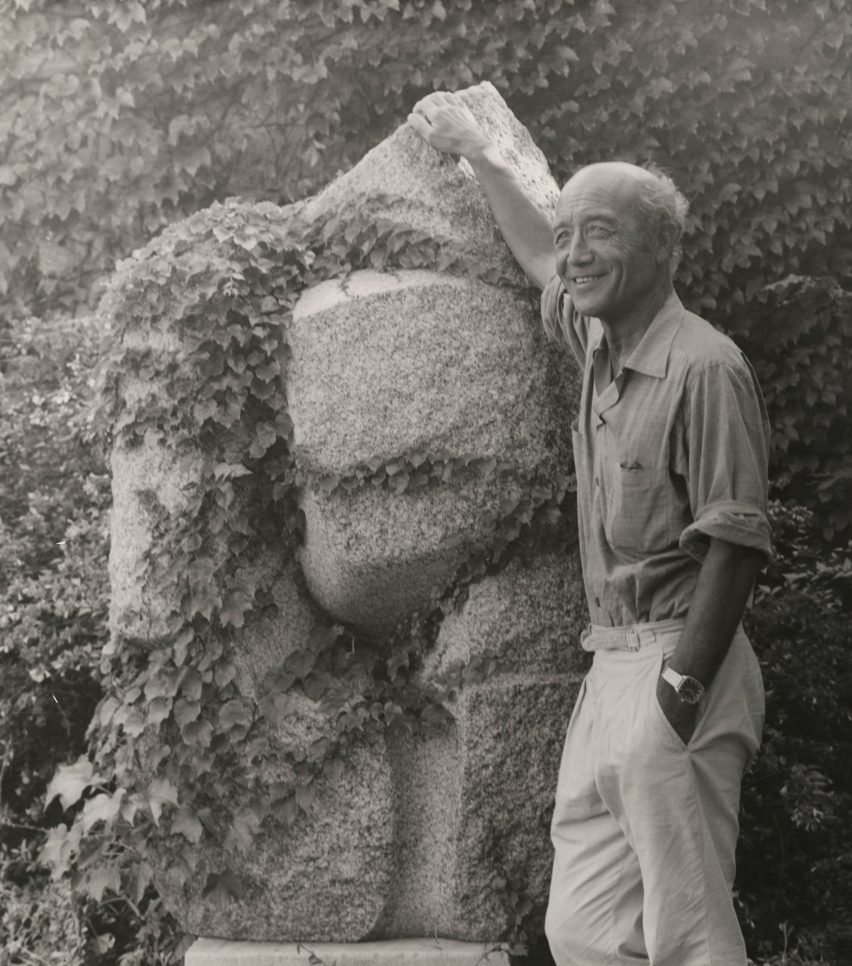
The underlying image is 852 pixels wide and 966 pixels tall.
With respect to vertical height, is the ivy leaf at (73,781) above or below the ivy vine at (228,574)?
below

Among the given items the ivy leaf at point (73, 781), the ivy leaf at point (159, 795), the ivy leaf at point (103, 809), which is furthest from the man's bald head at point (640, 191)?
the ivy leaf at point (73, 781)

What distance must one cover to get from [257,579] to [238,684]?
0.94 feet

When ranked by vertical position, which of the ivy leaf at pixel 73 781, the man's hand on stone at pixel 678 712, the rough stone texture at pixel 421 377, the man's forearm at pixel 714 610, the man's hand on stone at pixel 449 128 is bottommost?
the ivy leaf at pixel 73 781

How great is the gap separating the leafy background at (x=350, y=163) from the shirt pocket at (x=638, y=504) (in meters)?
1.95

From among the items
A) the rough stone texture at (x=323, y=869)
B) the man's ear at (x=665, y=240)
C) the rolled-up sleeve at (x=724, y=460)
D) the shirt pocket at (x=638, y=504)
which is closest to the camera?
the rolled-up sleeve at (x=724, y=460)

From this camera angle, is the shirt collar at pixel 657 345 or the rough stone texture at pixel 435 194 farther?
the rough stone texture at pixel 435 194

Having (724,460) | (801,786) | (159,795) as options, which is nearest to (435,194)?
(724,460)

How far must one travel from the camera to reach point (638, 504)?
107 inches

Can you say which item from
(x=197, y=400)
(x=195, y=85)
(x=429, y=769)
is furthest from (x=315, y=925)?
(x=195, y=85)

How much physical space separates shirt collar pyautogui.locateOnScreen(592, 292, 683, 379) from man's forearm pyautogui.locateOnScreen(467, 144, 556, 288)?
0.73 m

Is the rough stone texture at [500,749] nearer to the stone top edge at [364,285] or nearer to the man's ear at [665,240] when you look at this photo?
the stone top edge at [364,285]

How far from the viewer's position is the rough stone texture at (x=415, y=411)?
3424 mm

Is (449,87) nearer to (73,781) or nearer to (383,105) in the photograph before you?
(383,105)

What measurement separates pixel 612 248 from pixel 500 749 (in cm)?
137
